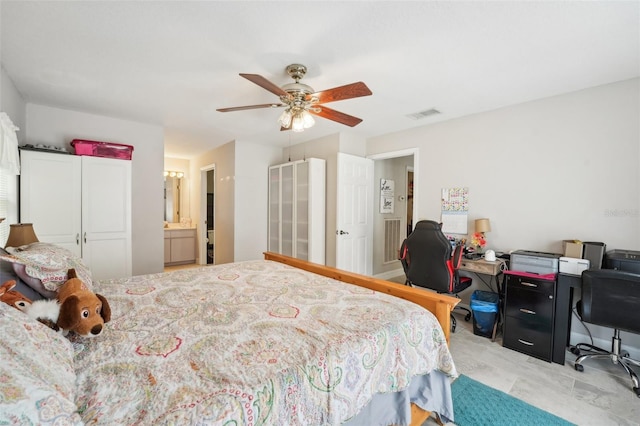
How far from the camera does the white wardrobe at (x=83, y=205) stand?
279 centimetres

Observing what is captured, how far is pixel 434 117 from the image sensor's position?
3.54 metres

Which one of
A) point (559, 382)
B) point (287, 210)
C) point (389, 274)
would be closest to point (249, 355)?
point (559, 382)

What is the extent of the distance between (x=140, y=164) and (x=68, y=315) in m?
3.23

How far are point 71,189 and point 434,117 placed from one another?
169 inches

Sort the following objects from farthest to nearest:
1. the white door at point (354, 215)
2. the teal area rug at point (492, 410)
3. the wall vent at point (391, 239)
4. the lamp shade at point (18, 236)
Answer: the wall vent at point (391, 239)
the white door at point (354, 215)
the lamp shade at point (18, 236)
the teal area rug at point (492, 410)

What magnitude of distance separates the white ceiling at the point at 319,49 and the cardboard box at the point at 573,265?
1620 mm

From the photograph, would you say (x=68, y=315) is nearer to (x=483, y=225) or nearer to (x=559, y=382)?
(x=559, y=382)

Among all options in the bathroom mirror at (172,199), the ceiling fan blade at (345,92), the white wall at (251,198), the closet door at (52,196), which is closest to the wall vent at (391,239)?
the white wall at (251,198)

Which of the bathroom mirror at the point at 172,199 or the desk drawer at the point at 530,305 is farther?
the bathroom mirror at the point at 172,199

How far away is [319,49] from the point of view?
2049 mm

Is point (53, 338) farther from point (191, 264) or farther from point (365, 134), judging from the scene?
point (191, 264)

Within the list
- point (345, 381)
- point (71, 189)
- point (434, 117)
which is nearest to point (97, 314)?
point (345, 381)

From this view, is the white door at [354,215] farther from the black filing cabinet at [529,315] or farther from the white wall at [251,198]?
the black filing cabinet at [529,315]

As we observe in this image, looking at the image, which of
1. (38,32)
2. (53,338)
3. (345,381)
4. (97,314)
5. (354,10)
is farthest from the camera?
(38,32)
